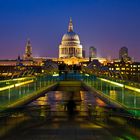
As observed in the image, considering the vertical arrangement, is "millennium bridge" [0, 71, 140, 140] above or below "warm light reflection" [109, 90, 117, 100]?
below

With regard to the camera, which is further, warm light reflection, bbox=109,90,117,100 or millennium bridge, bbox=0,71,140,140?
warm light reflection, bbox=109,90,117,100

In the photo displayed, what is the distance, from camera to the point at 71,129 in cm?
1291

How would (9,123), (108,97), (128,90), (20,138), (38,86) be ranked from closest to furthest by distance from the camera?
(20,138) < (9,123) < (128,90) < (108,97) < (38,86)

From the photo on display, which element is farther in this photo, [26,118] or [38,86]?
[38,86]

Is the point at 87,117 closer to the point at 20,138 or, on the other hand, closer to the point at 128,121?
the point at 128,121

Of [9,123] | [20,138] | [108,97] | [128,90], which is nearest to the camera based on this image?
[20,138]

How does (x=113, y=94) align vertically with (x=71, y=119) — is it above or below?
above

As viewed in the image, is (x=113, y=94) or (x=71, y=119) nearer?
(x=71, y=119)

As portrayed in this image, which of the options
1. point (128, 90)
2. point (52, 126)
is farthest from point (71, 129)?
point (128, 90)

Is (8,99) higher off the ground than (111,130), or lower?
higher

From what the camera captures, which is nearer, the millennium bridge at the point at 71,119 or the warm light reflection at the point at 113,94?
the millennium bridge at the point at 71,119

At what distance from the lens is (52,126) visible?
1334cm

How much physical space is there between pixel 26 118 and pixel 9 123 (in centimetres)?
96

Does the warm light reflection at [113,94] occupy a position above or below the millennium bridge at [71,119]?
above
